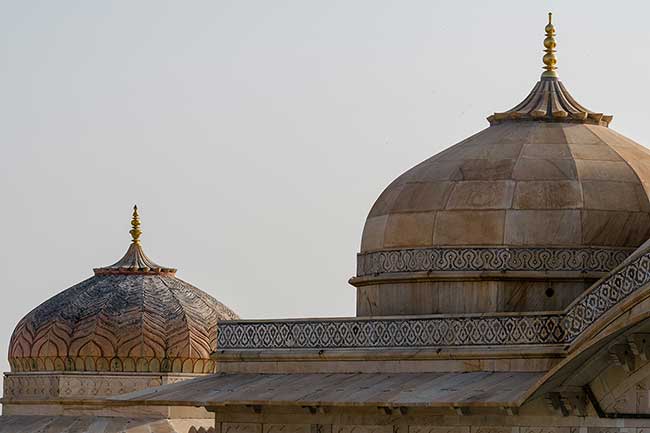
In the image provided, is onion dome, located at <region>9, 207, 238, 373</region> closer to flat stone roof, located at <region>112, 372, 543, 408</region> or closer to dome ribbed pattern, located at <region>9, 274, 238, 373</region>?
dome ribbed pattern, located at <region>9, 274, 238, 373</region>

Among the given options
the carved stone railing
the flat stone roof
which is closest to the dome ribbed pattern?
the flat stone roof

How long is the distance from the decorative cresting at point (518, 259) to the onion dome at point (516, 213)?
1cm

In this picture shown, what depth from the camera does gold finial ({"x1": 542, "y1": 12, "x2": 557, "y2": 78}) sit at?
33062mm

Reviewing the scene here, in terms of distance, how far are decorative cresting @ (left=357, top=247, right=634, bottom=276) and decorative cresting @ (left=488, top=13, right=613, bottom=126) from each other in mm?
2180

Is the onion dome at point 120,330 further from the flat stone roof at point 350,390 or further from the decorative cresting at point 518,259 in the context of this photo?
the decorative cresting at point 518,259

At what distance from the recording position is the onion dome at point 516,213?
30.7 metres

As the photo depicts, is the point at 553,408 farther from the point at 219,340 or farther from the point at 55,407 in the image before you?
the point at 55,407

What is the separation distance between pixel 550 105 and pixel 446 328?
4.00 metres

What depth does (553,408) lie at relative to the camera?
91.1 ft

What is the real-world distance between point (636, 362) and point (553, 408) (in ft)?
5.10

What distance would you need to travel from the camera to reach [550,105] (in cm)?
3253

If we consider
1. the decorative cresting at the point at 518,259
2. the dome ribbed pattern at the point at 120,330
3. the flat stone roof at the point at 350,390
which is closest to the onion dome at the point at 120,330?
the dome ribbed pattern at the point at 120,330

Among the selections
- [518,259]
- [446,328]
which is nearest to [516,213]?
[518,259]

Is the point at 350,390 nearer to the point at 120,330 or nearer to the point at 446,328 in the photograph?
the point at 446,328
